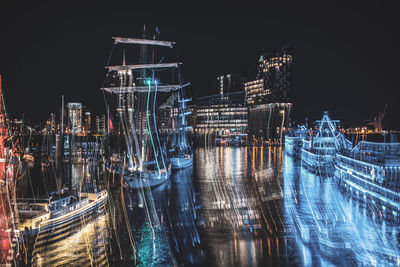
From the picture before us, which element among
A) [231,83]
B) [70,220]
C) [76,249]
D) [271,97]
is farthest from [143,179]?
[231,83]

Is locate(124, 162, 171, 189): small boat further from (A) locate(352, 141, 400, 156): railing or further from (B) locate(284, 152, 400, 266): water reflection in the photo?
(A) locate(352, 141, 400, 156): railing

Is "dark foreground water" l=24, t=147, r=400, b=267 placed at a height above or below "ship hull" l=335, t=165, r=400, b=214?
below

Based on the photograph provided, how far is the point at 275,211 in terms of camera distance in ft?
66.8

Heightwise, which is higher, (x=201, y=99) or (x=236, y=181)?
(x=201, y=99)

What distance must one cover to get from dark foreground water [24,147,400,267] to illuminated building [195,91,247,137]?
4359 inches

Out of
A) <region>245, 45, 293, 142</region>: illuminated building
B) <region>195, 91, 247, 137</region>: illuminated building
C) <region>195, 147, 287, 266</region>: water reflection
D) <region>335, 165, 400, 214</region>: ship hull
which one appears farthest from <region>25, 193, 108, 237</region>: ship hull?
<region>195, 91, 247, 137</region>: illuminated building

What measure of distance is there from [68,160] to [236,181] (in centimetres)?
2849

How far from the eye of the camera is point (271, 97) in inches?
5059

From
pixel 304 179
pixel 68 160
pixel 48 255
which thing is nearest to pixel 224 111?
pixel 68 160

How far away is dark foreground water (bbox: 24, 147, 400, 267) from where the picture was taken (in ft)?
42.9

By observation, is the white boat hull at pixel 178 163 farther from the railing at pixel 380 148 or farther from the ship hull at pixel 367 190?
the railing at pixel 380 148

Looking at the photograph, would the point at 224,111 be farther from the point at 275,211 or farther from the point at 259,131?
the point at 275,211

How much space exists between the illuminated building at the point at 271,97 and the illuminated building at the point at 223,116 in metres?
4.65

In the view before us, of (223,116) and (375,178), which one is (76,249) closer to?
(375,178)
